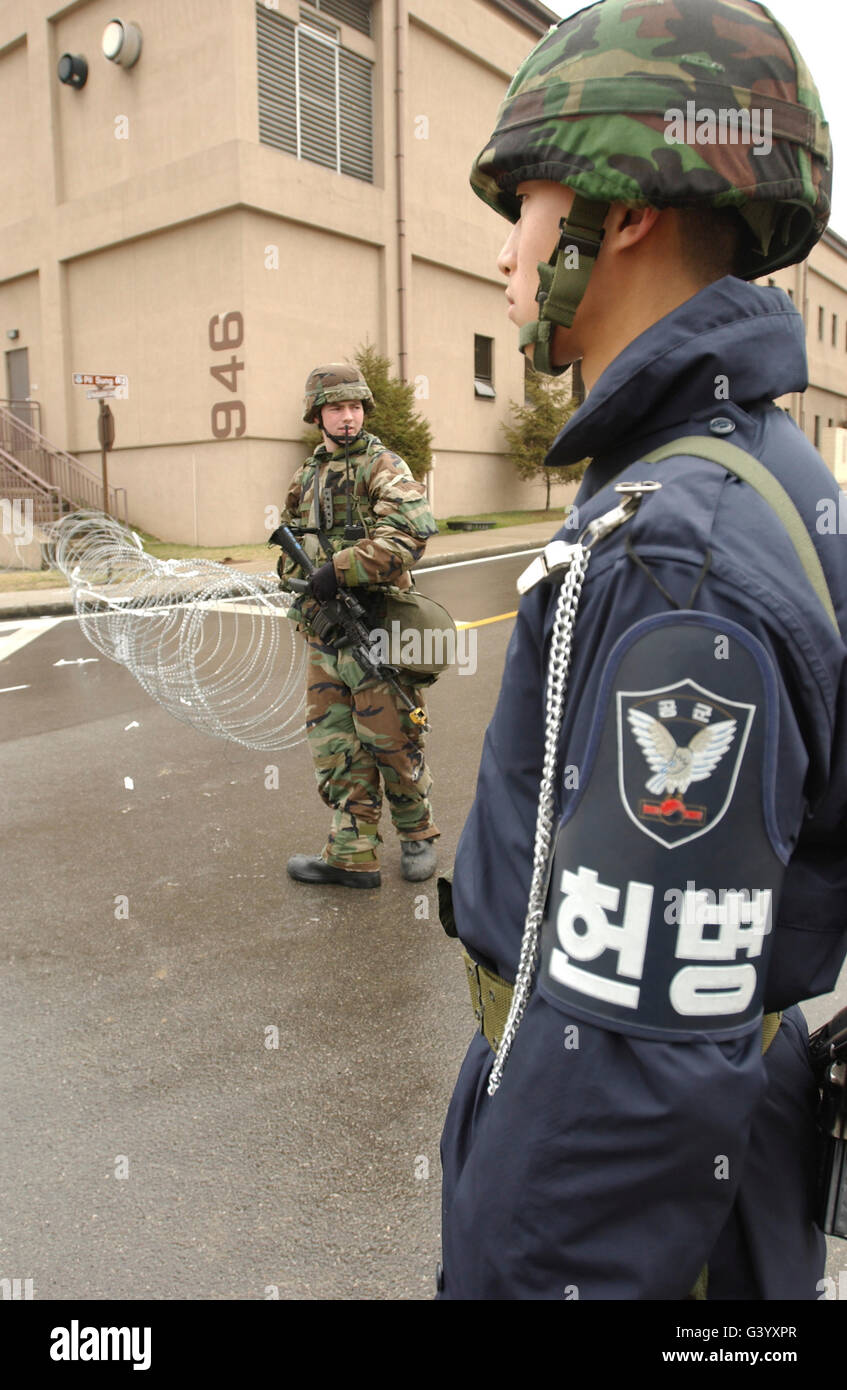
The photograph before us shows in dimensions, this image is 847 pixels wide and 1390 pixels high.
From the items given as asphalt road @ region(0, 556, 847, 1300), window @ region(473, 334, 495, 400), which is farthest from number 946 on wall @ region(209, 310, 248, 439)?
asphalt road @ region(0, 556, 847, 1300)

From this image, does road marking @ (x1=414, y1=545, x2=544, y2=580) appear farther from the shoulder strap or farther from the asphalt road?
the shoulder strap

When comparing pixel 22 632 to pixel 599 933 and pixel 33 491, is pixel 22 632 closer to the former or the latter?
pixel 33 491

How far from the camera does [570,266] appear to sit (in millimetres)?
1191

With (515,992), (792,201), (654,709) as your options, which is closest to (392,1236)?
(515,992)

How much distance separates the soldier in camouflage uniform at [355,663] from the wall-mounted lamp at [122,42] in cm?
1894

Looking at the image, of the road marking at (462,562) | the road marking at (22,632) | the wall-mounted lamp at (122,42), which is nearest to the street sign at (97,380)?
the road marking at (22,632)

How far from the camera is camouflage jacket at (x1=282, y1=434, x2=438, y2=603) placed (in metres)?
4.66

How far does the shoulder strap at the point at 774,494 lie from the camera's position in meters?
1.02

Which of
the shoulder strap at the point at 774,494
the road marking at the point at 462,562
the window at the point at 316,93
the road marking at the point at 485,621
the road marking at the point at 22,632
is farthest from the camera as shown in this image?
the window at the point at 316,93

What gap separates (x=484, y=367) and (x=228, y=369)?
881cm

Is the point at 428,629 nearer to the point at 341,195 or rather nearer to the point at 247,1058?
the point at 247,1058

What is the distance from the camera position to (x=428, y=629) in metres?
4.82

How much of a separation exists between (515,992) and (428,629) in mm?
3762

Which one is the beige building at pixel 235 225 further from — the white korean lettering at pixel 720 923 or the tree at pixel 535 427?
the white korean lettering at pixel 720 923
